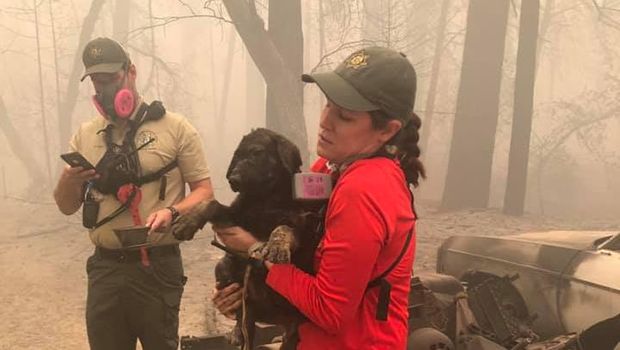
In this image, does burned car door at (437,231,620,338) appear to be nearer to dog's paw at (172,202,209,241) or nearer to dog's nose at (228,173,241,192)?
dog's nose at (228,173,241,192)

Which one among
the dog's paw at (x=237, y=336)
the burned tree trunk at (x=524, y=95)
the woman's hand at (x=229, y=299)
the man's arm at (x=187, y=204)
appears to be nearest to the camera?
the woman's hand at (x=229, y=299)

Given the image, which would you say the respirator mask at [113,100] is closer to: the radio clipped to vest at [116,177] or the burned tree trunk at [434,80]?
the radio clipped to vest at [116,177]

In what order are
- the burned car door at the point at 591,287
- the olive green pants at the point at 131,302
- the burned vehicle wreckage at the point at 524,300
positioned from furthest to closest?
1. the burned car door at the point at 591,287
2. the burned vehicle wreckage at the point at 524,300
3. the olive green pants at the point at 131,302

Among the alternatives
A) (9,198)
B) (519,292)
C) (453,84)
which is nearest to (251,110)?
(453,84)

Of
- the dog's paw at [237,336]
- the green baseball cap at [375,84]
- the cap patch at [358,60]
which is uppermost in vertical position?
the cap patch at [358,60]

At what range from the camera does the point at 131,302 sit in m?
3.42

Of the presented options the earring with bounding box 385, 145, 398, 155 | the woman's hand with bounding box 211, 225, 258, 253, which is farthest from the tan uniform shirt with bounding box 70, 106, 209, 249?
the earring with bounding box 385, 145, 398, 155

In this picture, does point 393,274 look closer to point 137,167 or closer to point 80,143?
point 137,167

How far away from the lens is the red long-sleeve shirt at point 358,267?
178 centimetres

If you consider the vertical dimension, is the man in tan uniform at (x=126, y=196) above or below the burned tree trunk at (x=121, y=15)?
below

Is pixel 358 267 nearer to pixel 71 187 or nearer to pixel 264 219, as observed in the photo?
pixel 264 219

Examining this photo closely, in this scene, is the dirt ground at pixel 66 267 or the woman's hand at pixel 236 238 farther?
the dirt ground at pixel 66 267

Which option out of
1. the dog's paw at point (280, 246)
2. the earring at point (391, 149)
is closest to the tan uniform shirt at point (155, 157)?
the dog's paw at point (280, 246)

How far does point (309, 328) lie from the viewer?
2.02m
